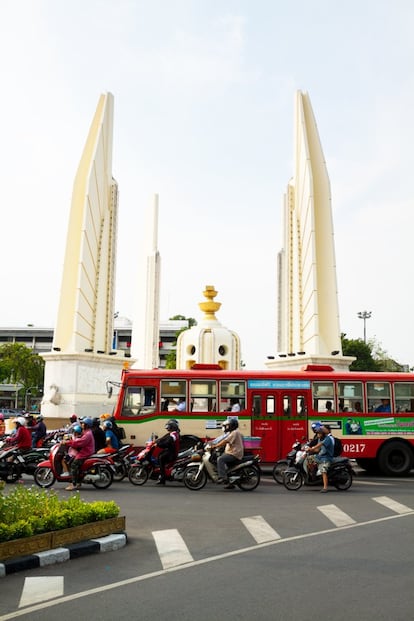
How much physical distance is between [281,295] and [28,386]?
1528 inches

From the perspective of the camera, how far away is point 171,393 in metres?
19.0

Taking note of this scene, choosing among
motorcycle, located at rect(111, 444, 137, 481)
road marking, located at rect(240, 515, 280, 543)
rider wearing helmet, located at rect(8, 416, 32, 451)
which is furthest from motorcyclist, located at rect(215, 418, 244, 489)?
rider wearing helmet, located at rect(8, 416, 32, 451)

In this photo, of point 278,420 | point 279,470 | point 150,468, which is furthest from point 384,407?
point 150,468

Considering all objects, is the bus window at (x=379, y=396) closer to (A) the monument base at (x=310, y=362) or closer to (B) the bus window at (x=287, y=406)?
(B) the bus window at (x=287, y=406)

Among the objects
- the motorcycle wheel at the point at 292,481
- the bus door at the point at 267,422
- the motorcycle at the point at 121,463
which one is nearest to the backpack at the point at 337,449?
the motorcycle wheel at the point at 292,481

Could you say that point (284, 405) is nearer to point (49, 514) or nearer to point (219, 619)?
point (49, 514)

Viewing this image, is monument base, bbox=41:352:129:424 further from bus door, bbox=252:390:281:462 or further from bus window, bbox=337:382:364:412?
bus window, bbox=337:382:364:412

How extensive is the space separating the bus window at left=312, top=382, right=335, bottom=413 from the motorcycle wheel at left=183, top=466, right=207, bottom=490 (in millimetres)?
5503

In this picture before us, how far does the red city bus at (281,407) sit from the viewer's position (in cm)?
1873

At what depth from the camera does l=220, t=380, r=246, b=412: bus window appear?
19.0 metres

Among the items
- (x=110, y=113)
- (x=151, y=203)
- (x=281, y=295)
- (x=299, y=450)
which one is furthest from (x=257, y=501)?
(x=151, y=203)

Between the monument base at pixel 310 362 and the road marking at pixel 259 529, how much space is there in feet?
71.1

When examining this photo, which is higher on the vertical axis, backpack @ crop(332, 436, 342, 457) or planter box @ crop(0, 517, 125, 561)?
backpack @ crop(332, 436, 342, 457)

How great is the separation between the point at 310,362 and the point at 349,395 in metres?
13.8
